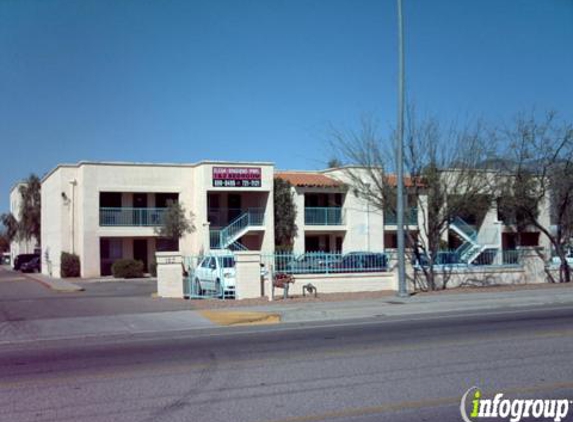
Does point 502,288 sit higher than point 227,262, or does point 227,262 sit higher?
point 227,262

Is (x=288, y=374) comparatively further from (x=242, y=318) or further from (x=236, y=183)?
(x=236, y=183)

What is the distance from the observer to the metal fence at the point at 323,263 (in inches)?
990

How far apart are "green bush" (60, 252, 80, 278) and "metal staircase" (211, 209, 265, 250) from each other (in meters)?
8.46

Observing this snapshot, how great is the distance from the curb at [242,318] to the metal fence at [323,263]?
446cm

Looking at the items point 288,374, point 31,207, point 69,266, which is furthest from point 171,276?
point 31,207

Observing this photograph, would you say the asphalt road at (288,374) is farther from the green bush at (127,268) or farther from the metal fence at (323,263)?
the green bush at (127,268)

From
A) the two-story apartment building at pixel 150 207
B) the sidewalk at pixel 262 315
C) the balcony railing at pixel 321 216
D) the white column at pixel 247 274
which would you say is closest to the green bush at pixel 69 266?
the two-story apartment building at pixel 150 207

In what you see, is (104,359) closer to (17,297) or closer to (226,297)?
(226,297)

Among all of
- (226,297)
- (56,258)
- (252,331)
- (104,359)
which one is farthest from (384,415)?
(56,258)

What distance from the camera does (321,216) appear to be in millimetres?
48406

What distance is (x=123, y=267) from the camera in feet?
145

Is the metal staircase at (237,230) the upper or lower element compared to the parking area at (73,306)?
upper

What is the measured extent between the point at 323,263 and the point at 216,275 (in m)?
3.67

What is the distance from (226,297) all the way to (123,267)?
20715 mm
